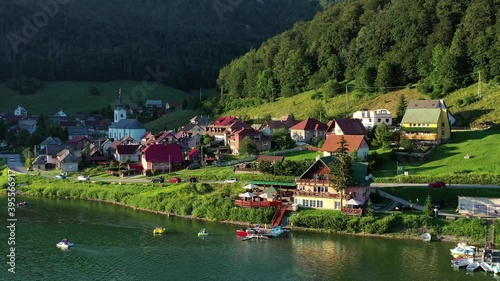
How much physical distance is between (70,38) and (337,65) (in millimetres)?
102233

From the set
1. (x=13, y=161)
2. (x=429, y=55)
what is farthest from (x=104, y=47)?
(x=429, y=55)

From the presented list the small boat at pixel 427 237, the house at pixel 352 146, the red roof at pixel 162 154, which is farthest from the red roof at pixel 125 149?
the small boat at pixel 427 237

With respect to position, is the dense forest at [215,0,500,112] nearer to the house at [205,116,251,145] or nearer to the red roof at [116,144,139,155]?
the house at [205,116,251,145]

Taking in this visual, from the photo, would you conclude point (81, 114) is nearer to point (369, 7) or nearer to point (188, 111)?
point (188, 111)

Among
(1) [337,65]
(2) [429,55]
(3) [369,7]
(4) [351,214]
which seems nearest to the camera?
(4) [351,214]

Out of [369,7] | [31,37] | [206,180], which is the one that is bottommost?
[206,180]

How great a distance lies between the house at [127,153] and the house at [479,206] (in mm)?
37833

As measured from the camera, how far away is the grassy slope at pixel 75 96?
11962 centimetres

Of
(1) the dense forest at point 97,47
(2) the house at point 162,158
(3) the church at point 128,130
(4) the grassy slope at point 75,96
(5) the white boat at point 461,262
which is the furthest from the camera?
(1) the dense forest at point 97,47

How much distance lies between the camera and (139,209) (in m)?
45.8

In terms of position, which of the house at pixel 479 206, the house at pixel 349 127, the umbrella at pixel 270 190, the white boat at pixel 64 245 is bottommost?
the white boat at pixel 64 245

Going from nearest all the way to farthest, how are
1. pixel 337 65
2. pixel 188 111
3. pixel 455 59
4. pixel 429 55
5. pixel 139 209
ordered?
pixel 139 209, pixel 455 59, pixel 429 55, pixel 337 65, pixel 188 111

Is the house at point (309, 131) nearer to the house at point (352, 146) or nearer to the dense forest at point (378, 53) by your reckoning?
the house at point (352, 146)

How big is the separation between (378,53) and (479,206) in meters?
44.5
